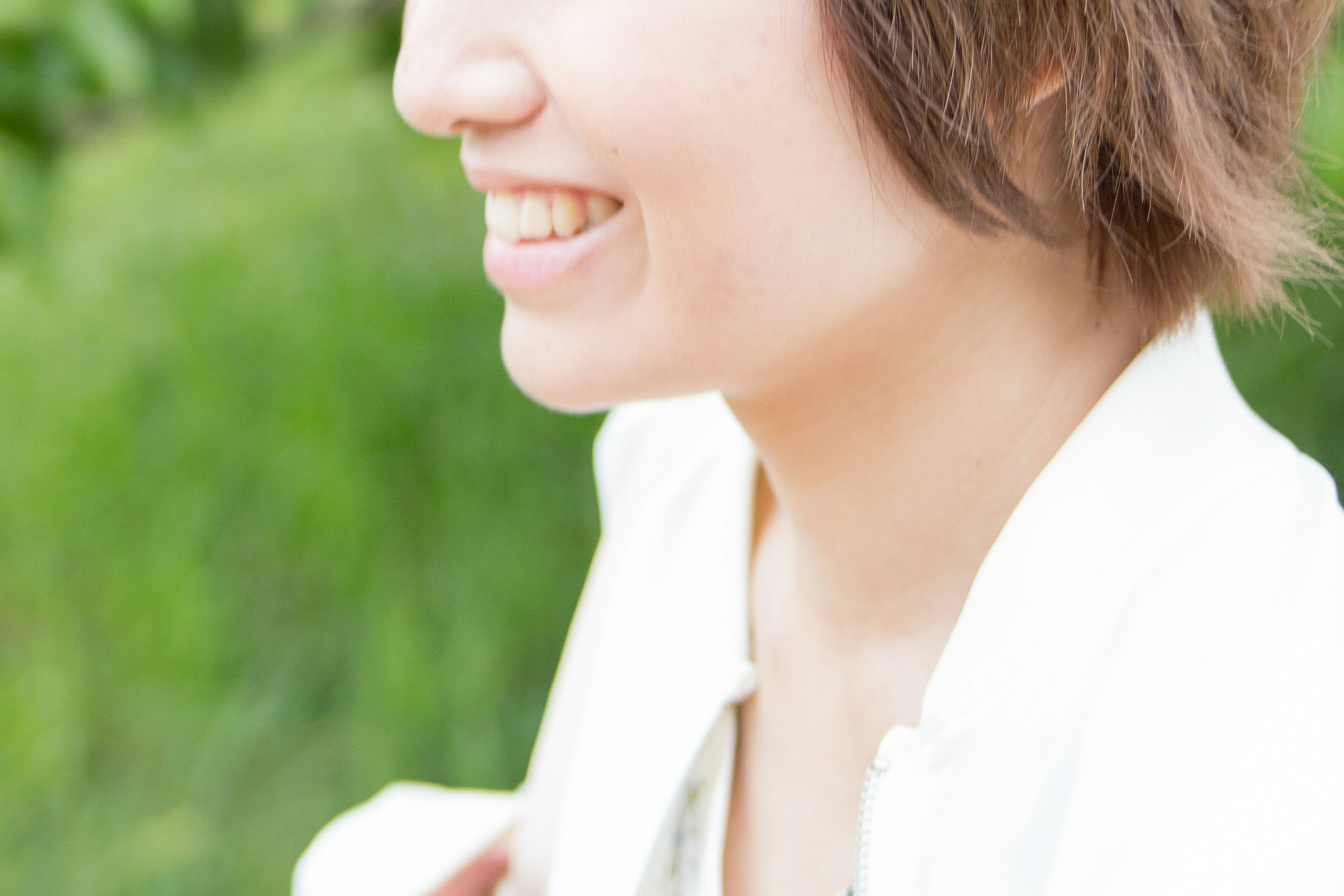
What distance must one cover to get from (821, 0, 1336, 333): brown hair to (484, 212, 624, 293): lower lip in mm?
205

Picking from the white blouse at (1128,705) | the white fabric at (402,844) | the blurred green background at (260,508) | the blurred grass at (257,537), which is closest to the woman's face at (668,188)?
the white blouse at (1128,705)

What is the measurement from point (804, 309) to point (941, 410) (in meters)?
0.15

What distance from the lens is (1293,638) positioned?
2.33ft

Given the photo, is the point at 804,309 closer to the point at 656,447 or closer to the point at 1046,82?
the point at 1046,82

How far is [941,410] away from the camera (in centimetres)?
89

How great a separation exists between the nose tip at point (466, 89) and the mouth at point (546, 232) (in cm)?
6

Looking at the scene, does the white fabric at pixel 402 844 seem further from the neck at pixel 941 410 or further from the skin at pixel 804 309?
the neck at pixel 941 410

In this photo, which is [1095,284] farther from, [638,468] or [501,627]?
[501,627]

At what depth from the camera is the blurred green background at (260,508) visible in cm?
211

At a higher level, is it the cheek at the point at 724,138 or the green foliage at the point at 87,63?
the green foliage at the point at 87,63

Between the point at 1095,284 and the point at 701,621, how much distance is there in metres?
0.47

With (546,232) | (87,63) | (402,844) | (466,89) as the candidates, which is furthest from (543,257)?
(87,63)

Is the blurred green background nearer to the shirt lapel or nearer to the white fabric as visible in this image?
the white fabric

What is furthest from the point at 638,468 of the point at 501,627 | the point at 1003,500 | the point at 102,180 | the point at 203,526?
the point at 102,180
